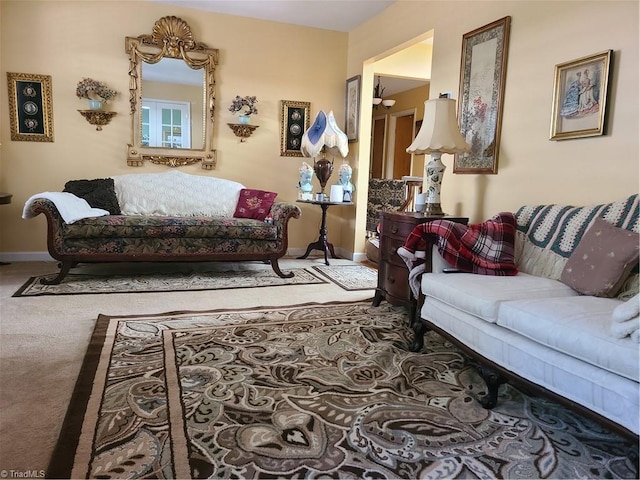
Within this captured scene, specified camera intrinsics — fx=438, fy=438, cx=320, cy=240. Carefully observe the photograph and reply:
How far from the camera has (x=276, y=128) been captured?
5.01 metres

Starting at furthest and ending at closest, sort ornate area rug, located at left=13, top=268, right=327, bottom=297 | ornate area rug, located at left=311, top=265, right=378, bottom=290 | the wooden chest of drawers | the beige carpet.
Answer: ornate area rug, located at left=311, top=265, right=378, bottom=290 < ornate area rug, located at left=13, top=268, right=327, bottom=297 < the wooden chest of drawers < the beige carpet

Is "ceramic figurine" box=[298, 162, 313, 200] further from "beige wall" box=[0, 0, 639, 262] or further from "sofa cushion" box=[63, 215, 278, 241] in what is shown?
"sofa cushion" box=[63, 215, 278, 241]

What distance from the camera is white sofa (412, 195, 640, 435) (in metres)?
1.35

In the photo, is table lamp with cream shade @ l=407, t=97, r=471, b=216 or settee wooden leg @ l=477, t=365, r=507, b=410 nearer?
settee wooden leg @ l=477, t=365, r=507, b=410

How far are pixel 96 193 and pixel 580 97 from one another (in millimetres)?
3808

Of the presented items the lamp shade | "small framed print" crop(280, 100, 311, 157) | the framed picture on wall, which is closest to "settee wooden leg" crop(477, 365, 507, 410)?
the lamp shade

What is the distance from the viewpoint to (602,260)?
186 cm

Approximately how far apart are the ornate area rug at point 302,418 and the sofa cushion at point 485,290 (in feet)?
1.19

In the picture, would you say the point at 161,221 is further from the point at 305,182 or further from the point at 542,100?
the point at 542,100

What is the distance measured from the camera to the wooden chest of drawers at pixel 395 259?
2785 millimetres

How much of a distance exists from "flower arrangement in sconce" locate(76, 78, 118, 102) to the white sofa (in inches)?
147

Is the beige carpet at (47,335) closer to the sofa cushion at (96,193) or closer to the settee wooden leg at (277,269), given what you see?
the settee wooden leg at (277,269)

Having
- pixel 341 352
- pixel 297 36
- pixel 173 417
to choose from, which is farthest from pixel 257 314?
pixel 297 36

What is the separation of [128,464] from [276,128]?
4.16 metres
